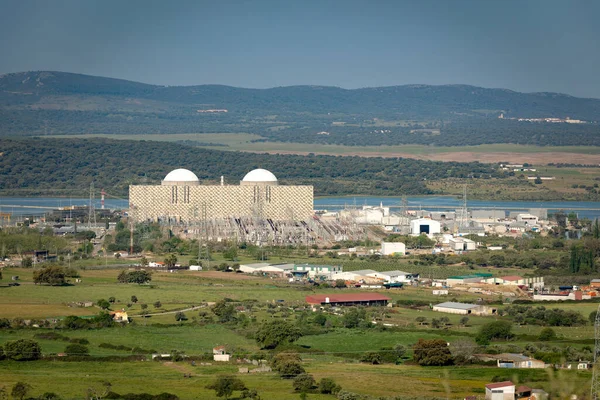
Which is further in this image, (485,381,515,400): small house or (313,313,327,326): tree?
(313,313,327,326): tree

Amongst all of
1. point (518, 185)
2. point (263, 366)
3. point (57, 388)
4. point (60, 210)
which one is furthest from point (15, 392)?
point (518, 185)

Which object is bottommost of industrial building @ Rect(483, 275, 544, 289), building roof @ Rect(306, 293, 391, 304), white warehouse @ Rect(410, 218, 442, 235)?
building roof @ Rect(306, 293, 391, 304)

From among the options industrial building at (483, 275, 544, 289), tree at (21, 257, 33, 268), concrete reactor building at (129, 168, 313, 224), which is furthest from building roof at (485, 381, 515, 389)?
concrete reactor building at (129, 168, 313, 224)

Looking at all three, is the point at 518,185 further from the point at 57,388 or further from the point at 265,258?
the point at 57,388

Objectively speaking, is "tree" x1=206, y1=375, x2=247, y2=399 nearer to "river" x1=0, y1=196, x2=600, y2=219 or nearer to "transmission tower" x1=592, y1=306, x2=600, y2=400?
"transmission tower" x1=592, y1=306, x2=600, y2=400

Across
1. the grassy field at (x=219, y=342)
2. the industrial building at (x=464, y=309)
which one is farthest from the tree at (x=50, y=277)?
the industrial building at (x=464, y=309)

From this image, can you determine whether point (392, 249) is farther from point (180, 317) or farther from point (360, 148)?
point (360, 148)
